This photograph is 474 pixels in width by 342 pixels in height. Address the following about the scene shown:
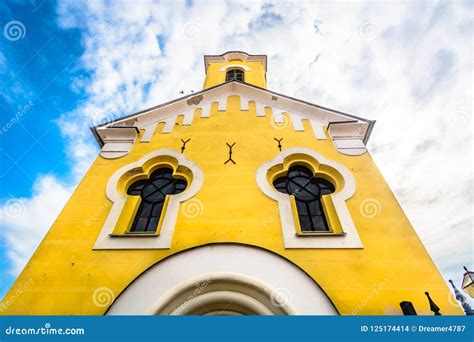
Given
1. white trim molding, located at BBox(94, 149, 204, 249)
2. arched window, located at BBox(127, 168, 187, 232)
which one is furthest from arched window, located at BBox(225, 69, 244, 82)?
arched window, located at BBox(127, 168, 187, 232)

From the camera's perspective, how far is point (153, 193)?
16.1 feet

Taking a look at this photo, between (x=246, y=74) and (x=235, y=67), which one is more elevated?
(x=235, y=67)

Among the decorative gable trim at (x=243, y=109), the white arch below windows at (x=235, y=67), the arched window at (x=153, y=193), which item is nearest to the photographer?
the arched window at (x=153, y=193)

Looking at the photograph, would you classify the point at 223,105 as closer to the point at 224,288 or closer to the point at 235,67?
the point at 235,67

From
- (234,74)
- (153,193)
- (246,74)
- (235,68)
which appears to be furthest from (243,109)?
(235,68)

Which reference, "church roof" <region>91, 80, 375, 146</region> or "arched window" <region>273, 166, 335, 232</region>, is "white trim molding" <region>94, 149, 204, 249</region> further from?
"arched window" <region>273, 166, 335, 232</region>

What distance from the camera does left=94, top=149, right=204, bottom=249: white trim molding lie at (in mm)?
3799

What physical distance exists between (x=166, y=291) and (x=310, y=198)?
3113mm

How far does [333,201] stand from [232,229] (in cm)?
200

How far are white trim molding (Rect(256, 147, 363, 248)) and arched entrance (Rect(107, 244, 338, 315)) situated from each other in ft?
1.80

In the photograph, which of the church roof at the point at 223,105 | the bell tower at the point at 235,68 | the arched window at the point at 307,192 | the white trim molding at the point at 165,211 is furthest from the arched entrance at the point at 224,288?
the bell tower at the point at 235,68

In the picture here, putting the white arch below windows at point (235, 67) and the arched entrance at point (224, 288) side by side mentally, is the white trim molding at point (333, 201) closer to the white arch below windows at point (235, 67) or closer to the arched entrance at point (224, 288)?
the arched entrance at point (224, 288)

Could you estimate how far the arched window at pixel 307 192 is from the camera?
13.8ft

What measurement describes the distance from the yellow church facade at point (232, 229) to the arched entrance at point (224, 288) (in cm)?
2
